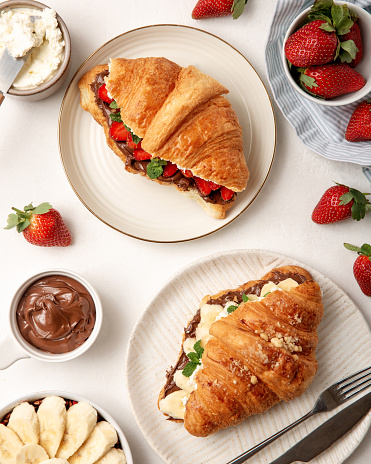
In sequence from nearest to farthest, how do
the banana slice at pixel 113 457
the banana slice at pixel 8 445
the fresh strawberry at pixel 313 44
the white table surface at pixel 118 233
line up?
the fresh strawberry at pixel 313 44, the banana slice at pixel 8 445, the banana slice at pixel 113 457, the white table surface at pixel 118 233

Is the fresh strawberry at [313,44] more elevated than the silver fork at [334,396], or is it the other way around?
the fresh strawberry at [313,44]

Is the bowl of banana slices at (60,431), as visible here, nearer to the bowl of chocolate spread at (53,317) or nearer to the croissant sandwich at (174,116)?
the bowl of chocolate spread at (53,317)

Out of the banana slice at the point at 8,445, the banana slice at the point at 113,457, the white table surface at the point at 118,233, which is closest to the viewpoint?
the banana slice at the point at 8,445

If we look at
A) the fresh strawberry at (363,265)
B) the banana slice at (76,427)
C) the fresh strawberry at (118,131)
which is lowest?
the banana slice at (76,427)

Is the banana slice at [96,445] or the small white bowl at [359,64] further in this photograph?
the banana slice at [96,445]

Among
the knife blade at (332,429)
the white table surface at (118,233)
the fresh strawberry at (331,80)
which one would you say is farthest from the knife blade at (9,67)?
the knife blade at (332,429)

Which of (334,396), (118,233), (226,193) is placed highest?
(226,193)

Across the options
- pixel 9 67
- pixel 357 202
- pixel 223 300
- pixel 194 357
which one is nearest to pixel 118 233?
pixel 223 300

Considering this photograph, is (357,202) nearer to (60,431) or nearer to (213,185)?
(213,185)
